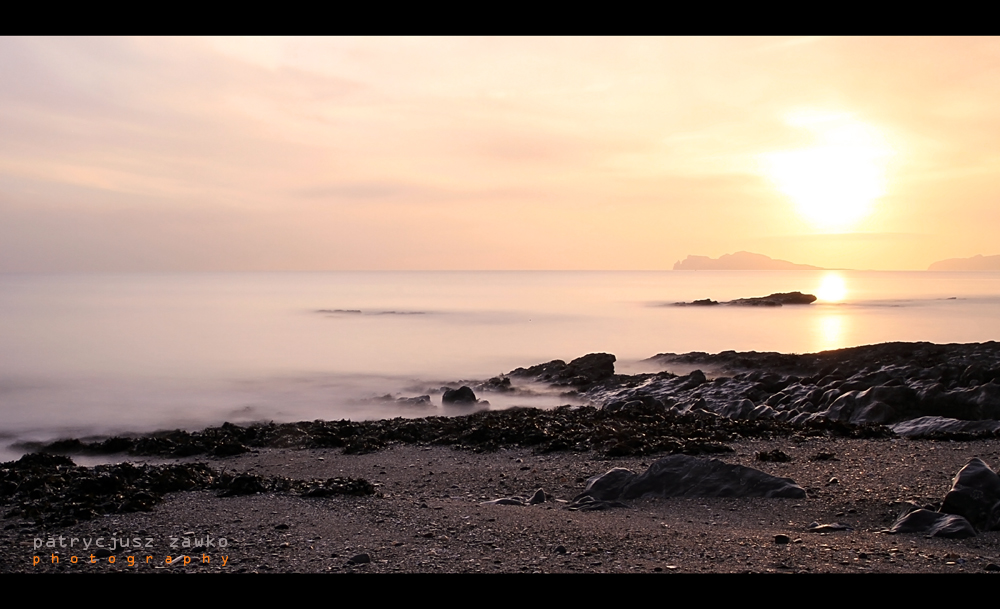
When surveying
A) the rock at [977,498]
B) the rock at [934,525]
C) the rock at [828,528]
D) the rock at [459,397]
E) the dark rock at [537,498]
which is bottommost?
the rock at [459,397]

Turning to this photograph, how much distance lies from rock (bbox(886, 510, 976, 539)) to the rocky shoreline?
0.39 feet

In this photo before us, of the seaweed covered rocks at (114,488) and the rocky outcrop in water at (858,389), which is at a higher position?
the seaweed covered rocks at (114,488)

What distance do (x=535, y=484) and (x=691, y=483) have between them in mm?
2168

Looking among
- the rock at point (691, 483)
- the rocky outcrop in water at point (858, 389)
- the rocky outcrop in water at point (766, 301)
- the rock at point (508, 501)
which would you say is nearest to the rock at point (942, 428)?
the rocky outcrop in water at point (858, 389)

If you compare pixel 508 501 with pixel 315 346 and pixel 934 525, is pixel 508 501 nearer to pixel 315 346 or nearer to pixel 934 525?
pixel 934 525

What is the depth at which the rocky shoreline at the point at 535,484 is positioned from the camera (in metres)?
5.63

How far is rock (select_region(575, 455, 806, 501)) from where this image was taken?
7.70 metres

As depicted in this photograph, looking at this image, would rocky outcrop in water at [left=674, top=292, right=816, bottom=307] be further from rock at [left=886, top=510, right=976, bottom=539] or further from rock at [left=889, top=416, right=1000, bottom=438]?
rock at [left=886, top=510, right=976, bottom=539]

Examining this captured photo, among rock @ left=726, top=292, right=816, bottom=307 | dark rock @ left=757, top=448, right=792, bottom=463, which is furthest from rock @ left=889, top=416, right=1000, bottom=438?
rock @ left=726, top=292, right=816, bottom=307

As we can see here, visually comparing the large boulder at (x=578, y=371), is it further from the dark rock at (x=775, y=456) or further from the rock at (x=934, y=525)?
the rock at (x=934, y=525)

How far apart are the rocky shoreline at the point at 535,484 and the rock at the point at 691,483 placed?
7 centimetres

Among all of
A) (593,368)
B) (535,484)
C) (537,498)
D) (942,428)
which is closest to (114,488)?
(537,498)
